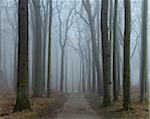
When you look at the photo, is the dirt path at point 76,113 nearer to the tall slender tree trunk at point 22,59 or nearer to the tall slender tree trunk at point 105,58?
the tall slender tree trunk at point 105,58

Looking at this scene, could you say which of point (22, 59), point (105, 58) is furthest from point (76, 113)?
point (105, 58)

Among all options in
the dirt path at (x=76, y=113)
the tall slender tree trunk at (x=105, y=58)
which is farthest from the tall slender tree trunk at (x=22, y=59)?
the tall slender tree trunk at (x=105, y=58)

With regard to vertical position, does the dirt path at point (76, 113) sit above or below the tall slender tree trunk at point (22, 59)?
below

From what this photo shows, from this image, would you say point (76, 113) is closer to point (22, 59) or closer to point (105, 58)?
point (22, 59)

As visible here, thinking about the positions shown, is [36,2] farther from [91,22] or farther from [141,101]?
[141,101]

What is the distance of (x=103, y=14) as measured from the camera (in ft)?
71.9

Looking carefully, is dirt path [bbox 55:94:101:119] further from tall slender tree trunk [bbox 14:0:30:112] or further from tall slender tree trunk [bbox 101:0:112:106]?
tall slender tree trunk [bbox 14:0:30:112]

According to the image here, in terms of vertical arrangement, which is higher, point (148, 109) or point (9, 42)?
point (9, 42)

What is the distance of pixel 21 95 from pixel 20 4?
3999 millimetres

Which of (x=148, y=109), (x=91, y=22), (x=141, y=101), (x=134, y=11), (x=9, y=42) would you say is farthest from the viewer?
(x=9, y=42)

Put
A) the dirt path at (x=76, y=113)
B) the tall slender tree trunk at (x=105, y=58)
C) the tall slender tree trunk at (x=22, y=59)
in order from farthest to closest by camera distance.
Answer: the tall slender tree trunk at (x=105, y=58) < the tall slender tree trunk at (x=22, y=59) < the dirt path at (x=76, y=113)

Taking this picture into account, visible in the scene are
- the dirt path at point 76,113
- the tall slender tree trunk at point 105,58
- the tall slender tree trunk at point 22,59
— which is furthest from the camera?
the tall slender tree trunk at point 105,58

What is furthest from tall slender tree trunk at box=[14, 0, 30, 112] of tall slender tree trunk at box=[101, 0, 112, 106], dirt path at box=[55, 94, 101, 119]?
tall slender tree trunk at box=[101, 0, 112, 106]

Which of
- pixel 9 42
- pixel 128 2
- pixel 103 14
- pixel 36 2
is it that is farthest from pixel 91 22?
pixel 9 42
